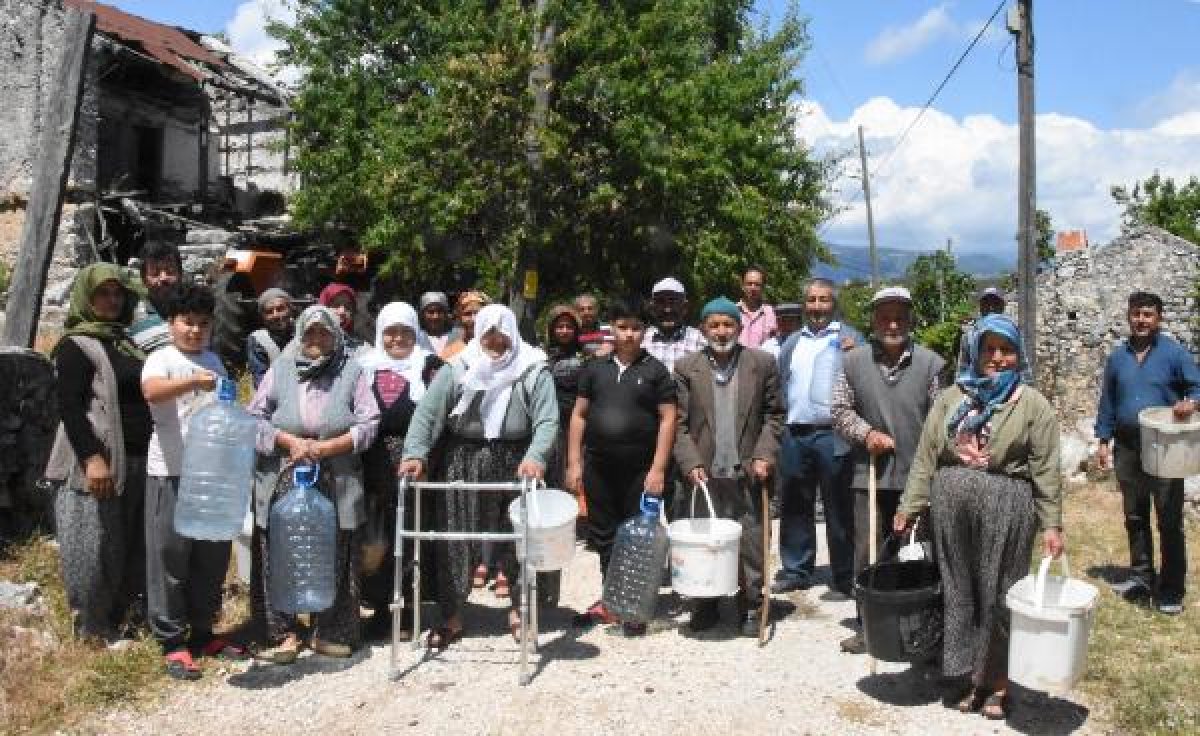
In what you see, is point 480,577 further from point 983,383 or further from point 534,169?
point 534,169

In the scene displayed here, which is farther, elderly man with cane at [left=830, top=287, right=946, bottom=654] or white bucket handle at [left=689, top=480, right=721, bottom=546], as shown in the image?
elderly man with cane at [left=830, top=287, right=946, bottom=654]

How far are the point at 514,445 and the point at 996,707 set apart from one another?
8.28ft

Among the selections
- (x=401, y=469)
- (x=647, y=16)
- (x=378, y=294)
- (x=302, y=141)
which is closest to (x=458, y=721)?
(x=401, y=469)

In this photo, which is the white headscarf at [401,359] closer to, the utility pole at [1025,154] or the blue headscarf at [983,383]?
the blue headscarf at [983,383]

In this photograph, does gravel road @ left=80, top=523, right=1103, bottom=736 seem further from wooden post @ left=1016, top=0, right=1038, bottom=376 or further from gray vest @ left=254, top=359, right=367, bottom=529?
wooden post @ left=1016, top=0, right=1038, bottom=376

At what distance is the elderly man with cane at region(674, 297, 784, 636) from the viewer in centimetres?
541

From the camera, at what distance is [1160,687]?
4605mm

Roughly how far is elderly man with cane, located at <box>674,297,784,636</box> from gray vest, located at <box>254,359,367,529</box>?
1700 millimetres

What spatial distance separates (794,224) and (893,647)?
426 inches

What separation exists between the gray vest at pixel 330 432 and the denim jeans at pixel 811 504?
2.57m

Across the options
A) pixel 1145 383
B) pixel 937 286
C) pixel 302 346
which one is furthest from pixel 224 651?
pixel 937 286

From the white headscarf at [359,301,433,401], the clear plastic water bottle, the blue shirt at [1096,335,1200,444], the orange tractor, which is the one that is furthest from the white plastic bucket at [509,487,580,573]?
the orange tractor

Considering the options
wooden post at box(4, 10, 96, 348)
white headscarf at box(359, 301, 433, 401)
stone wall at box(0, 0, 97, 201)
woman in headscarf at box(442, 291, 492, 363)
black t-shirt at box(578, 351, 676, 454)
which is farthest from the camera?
stone wall at box(0, 0, 97, 201)

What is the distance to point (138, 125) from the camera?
20.0 metres
